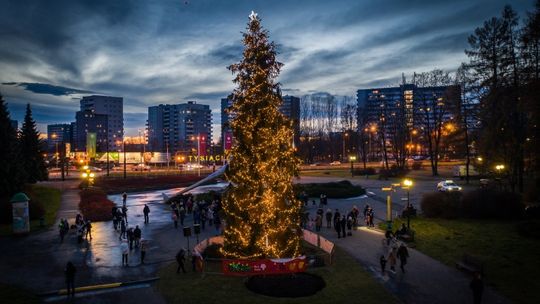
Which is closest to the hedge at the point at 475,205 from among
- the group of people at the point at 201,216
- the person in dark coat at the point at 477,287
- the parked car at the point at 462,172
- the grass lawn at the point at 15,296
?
the group of people at the point at 201,216

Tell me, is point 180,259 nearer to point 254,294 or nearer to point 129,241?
point 254,294

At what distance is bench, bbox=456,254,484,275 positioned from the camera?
17.9 metres

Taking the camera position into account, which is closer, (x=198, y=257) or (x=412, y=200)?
(x=198, y=257)

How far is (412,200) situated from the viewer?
1681 inches

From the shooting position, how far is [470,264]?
61.1 feet

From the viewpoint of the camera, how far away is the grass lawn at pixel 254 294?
51.1 ft

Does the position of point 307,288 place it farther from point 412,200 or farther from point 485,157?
point 485,157

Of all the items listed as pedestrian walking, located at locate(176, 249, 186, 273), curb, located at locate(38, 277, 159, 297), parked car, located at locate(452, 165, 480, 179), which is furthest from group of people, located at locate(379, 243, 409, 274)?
parked car, located at locate(452, 165, 480, 179)

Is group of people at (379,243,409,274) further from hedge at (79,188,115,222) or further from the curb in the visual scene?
hedge at (79,188,115,222)

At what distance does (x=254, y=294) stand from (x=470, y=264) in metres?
10.2

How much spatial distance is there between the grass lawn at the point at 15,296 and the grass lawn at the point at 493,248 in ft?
61.3

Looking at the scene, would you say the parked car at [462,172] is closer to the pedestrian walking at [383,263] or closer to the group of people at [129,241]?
the pedestrian walking at [383,263]

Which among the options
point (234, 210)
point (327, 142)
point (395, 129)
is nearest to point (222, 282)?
point (234, 210)

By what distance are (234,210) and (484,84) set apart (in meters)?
35.8
